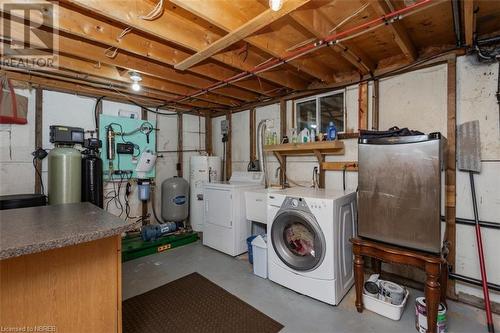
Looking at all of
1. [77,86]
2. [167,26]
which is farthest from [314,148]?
[77,86]

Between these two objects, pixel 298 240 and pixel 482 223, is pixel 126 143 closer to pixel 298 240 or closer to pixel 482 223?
pixel 298 240

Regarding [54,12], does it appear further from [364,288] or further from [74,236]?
[364,288]

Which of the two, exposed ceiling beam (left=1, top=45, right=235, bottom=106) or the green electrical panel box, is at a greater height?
exposed ceiling beam (left=1, top=45, right=235, bottom=106)

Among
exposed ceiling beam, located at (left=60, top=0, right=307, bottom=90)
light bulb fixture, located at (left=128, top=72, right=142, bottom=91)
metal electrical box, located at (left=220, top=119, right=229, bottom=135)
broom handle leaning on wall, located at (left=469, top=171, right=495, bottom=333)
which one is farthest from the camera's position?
metal electrical box, located at (left=220, top=119, right=229, bottom=135)

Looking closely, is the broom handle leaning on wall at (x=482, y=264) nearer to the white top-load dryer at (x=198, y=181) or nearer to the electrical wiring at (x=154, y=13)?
the electrical wiring at (x=154, y=13)

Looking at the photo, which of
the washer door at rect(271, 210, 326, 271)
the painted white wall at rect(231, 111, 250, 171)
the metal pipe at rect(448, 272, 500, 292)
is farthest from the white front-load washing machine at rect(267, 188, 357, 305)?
the painted white wall at rect(231, 111, 250, 171)

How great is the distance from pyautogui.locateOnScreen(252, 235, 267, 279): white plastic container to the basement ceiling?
6.29 feet

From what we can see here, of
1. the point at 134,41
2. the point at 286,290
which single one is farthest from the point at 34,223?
the point at 286,290

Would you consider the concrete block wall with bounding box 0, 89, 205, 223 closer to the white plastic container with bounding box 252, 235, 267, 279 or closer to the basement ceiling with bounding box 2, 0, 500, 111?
the basement ceiling with bounding box 2, 0, 500, 111

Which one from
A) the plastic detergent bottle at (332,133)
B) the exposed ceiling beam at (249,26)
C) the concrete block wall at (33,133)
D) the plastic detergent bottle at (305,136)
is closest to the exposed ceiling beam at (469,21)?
the exposed ceiling beam at (249,26)

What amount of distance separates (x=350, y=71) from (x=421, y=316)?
2544 millimetres

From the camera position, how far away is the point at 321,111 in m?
3.27

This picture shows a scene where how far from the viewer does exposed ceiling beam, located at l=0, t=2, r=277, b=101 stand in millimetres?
1801

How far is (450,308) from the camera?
7.14 ft
